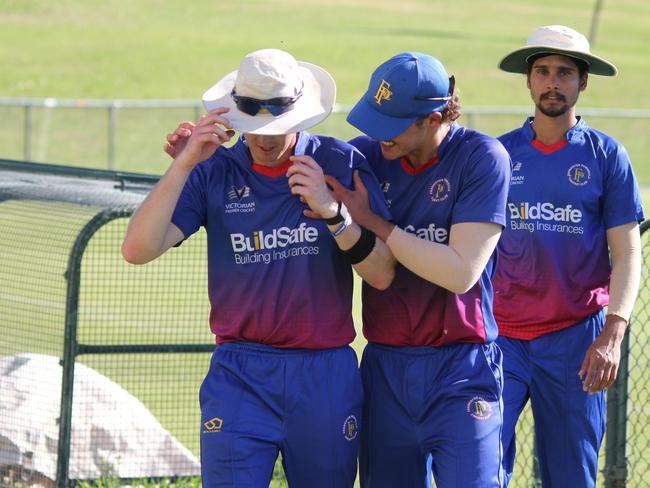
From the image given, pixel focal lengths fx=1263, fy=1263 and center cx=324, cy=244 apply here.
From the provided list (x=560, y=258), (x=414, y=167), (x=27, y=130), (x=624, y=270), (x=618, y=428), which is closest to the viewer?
(x=414, y=167)

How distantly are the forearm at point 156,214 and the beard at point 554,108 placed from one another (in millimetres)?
2068

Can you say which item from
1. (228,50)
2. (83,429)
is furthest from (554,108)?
(228,50)

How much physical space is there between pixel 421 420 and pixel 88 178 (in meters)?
2.92

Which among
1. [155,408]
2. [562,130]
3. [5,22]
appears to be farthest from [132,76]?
[562,130]

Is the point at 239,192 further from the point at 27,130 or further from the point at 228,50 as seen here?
the point at 228,50

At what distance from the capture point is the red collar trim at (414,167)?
5.03 meters

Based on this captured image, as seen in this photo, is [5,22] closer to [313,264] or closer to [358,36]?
[358,36]

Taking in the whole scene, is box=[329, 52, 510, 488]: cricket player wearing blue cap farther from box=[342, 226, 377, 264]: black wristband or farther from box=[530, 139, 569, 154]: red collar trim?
box=[530, 139, 569, 154]: red collar trim

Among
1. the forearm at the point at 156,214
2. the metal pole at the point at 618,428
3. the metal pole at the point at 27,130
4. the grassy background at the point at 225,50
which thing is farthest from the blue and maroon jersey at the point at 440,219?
the grassy background at the point at 225,50

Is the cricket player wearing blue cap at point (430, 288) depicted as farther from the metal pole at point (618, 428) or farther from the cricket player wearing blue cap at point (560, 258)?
the metal pole at point (618, 428)

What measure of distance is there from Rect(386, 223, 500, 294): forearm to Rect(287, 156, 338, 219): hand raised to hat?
10.9 inches

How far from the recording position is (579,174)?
5.97m

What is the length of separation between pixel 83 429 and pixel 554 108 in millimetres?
3120

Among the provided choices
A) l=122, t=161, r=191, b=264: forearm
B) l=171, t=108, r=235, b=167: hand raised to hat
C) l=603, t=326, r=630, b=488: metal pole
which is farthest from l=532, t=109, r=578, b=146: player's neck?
l=122, t=161, r=191, b=264: forearm
